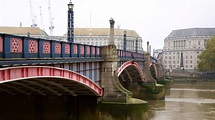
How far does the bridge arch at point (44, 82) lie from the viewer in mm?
11811

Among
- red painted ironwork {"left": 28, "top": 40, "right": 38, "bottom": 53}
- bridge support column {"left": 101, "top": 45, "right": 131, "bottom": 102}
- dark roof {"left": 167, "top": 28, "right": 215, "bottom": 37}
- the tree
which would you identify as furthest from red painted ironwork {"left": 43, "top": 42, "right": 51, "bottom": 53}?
dark roof {"left": 167, "top": 28, "right": 215, "bottom": 37}

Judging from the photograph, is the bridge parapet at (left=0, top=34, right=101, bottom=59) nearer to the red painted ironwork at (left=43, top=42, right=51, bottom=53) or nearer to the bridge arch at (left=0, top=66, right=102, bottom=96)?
the red painted ironwork at (left=43, top=42, right=51, bottom=53)

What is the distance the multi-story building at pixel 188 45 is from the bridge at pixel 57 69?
329 feet

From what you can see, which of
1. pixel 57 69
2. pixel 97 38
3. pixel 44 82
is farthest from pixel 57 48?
pixel 97 38

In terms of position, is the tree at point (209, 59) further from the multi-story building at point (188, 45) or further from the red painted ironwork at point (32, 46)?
the red painted ironwork at point (32, 46)

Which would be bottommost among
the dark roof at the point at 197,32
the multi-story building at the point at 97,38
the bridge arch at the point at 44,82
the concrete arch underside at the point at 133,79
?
the concrete arch underside at the point at 133,79

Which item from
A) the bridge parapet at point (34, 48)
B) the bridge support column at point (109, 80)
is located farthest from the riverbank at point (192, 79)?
the bridge parapet at point (34, 48)

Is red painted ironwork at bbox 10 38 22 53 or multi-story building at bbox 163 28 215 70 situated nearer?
red painted ironwork at bbox 10 38 22 53

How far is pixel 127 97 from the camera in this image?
2330 centimetres

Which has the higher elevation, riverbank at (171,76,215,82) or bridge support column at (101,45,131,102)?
bridge support column at (101,45,131,102)

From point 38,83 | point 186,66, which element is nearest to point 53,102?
point 38,83

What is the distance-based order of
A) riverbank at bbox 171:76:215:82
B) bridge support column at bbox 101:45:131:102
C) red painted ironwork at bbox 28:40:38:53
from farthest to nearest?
1. riverbank at bbox 171:76:215:82
2. bridge support column at bbox 101:45:131:102
3. red painted ironwork at bbox 28:40:38:53

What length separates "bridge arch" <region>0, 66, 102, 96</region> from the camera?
38.7 ft

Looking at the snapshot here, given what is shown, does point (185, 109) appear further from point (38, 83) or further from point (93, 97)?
point (38, 83)
